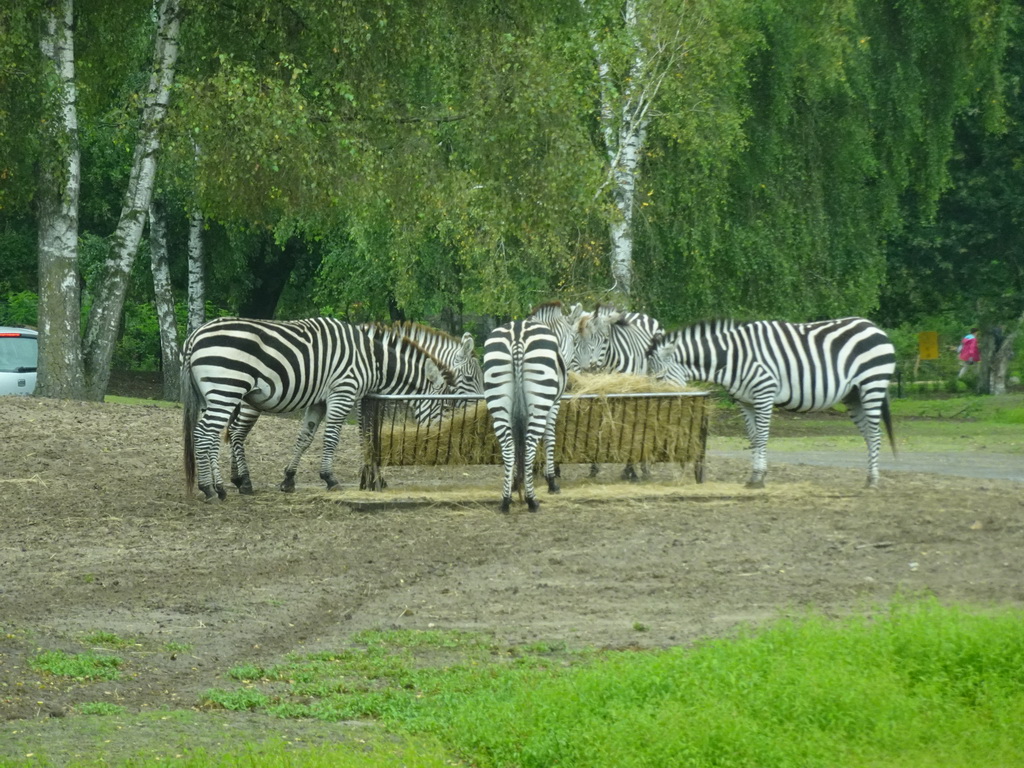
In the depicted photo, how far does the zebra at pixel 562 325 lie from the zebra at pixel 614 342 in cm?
14

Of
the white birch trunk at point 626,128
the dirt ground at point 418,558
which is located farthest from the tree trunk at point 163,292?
the dirt ground at point 418,558

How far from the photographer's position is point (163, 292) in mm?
35125

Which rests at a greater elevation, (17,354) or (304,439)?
(17,354)

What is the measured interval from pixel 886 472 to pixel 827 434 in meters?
10.9

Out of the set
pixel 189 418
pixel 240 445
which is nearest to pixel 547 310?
pixel 240 445

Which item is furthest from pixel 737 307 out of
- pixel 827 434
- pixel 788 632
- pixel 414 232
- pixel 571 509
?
pixel 788 632

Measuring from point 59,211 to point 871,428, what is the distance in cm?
1184

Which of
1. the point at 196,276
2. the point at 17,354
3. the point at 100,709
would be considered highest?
the point at 196,276

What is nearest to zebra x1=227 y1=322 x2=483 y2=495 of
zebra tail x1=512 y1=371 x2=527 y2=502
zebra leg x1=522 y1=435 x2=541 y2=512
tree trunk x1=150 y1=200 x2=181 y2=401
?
zebra tail x1=512 y1=371 x2=527 y2=502

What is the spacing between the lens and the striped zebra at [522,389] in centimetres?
1503

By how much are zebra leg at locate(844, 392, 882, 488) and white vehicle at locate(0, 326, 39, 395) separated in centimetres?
2246

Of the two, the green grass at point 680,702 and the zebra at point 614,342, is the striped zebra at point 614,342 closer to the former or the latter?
the zebra at point 614,342

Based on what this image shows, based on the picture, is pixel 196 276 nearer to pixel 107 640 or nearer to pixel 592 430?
pixel 592 430

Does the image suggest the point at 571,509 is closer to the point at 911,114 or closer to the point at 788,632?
the point at 788,632
